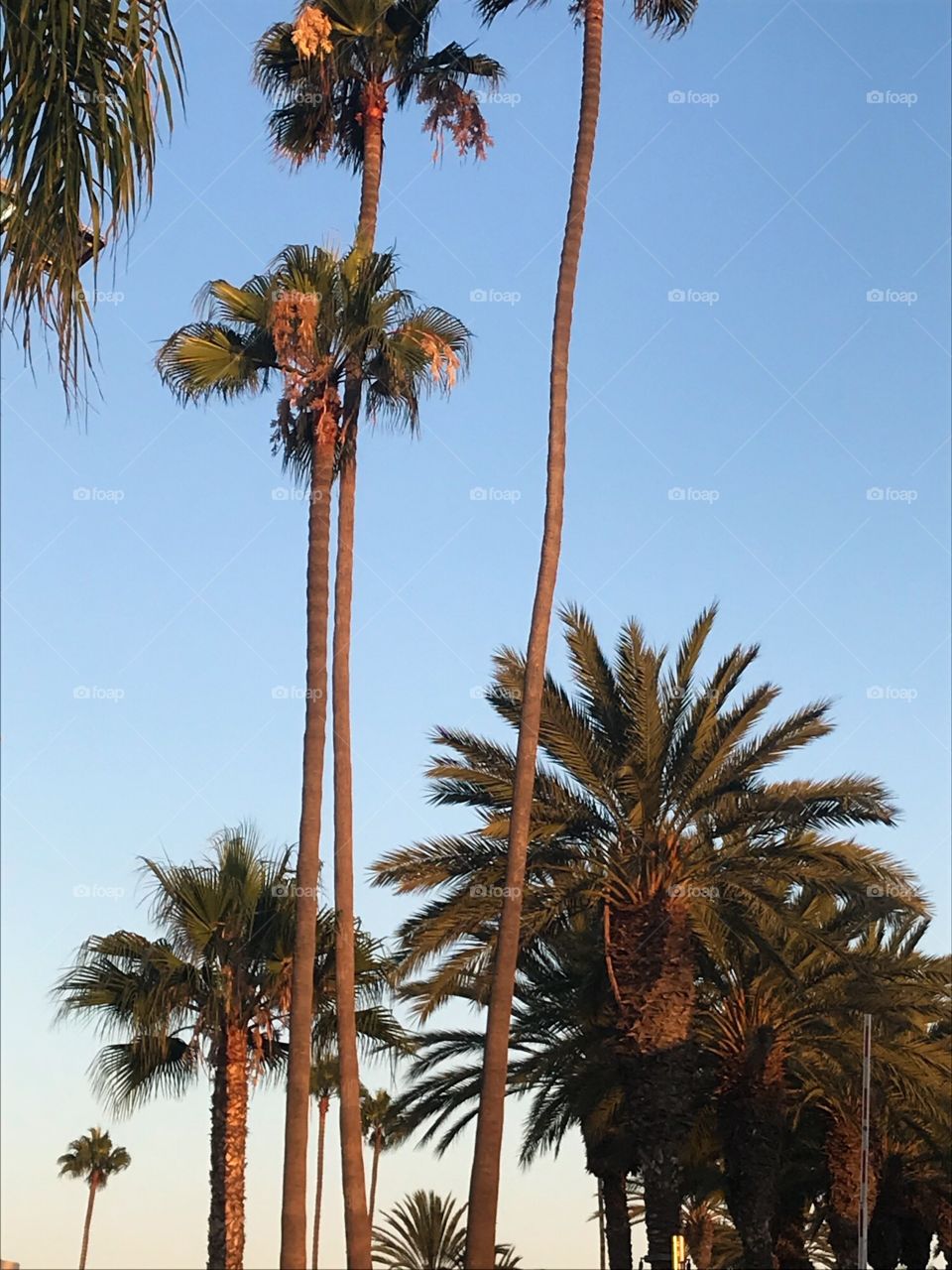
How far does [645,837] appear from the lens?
26.2m

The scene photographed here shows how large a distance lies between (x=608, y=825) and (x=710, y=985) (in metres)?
7.63

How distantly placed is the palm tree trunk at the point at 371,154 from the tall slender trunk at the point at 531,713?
425cm

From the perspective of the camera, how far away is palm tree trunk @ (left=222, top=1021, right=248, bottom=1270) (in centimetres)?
2273

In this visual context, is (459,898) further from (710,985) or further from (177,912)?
(710,985)

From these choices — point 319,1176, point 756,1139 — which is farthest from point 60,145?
point 319,1176

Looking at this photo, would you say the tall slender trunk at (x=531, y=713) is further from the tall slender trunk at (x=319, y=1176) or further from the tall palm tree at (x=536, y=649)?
the tall slender trunk at (x=319, y=1176)

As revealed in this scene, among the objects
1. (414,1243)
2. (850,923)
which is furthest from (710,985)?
(414,1243)

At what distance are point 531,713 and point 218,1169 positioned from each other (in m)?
7.27

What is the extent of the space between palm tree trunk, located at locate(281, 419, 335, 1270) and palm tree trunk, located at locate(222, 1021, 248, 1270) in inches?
51.7

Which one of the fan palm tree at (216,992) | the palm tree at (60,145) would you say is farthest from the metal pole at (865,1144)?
the palm tree at (60,145)

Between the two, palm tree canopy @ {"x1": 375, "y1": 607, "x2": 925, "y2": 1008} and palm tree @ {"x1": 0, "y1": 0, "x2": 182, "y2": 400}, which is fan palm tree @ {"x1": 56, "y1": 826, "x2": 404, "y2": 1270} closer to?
palm tree canopy @ {"x1": 375, "y1": 607, "x2": 925, "y2": 1008}

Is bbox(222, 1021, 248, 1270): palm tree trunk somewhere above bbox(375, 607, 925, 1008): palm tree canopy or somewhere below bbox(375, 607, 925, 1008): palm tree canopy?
below

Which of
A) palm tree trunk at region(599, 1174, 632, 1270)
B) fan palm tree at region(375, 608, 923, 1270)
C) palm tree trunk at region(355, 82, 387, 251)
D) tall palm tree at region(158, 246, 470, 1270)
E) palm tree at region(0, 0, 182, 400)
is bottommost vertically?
palm tree trunk at region(599, 1174, 632, 1270)

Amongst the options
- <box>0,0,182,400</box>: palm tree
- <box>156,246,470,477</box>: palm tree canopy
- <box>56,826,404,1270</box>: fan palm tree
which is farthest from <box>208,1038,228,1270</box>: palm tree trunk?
<box>0,0,182,400</box>: palm tree
